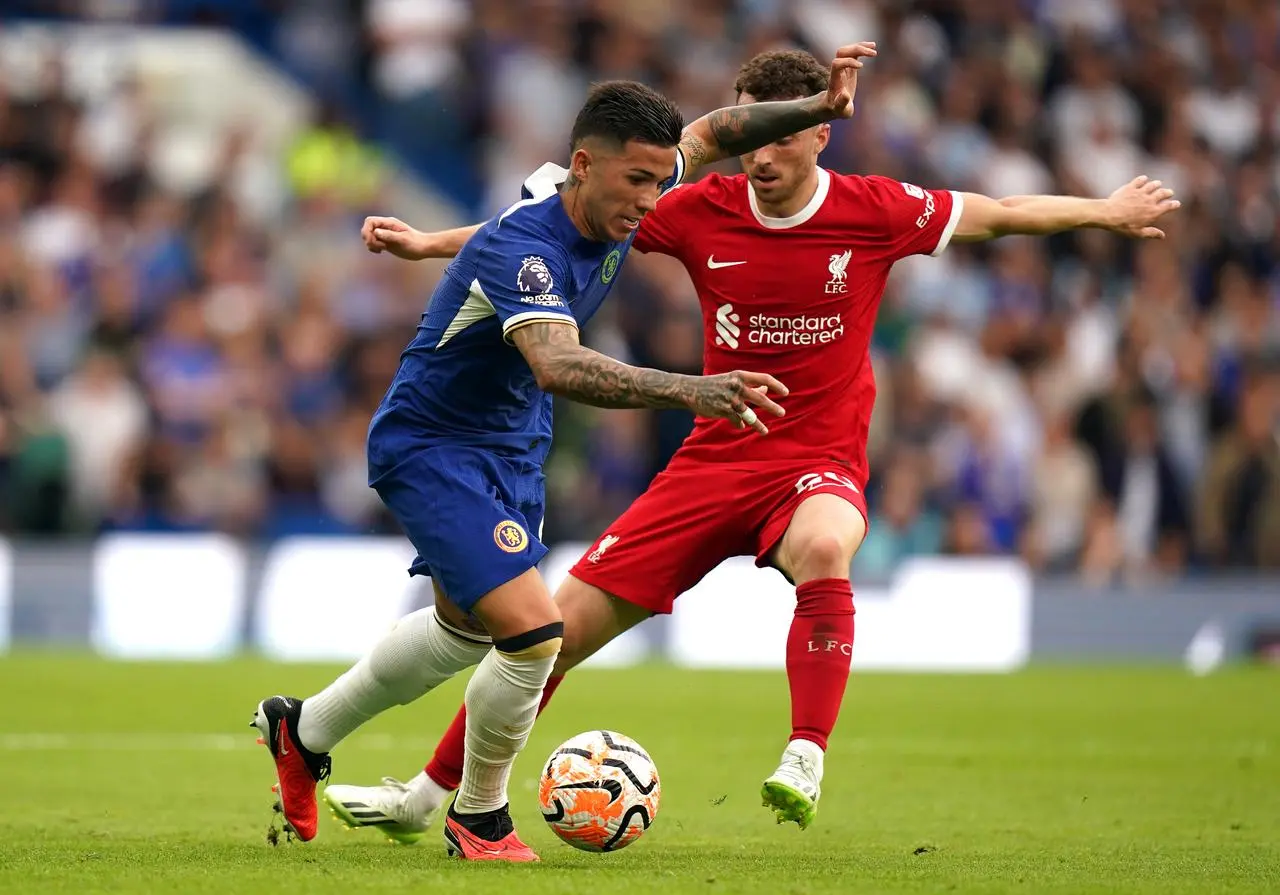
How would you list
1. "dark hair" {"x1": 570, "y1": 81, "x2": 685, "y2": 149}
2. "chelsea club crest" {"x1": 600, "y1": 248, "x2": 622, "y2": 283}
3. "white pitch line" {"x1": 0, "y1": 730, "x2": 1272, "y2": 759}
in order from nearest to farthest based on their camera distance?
"dark hair" {"x1": 570, "y1": 81, "x2": 685, "y2": 149}, "chelsea club crest" {"x1": 600, "y1": 248, "x2": 622, "y2": 283}, "white pitch line" {"x1": 0, "y1": 730, "x2": 1272, "y2": 759}

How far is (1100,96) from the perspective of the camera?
70.0ft

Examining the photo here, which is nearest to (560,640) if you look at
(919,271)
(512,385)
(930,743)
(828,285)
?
(512,385)

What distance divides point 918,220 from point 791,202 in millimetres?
491

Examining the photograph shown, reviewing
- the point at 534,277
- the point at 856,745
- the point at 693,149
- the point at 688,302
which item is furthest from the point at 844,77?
the point at 688,302

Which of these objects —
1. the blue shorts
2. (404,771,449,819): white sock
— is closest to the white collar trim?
the blue shorts

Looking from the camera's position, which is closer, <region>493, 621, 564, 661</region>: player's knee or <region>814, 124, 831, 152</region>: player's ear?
<region>493, 621, 564, 661</region>: player's knee

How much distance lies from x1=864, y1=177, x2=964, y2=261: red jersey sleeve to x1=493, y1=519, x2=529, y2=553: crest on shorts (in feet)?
6.67

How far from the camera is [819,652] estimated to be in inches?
273

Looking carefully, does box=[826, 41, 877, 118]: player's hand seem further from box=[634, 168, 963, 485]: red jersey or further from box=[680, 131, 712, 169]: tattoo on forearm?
box=[634, 168, 963, 485]: red jersey

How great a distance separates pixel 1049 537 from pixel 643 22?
7.28 meters

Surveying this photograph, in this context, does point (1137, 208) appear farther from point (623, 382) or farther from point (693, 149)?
point (623, 382)

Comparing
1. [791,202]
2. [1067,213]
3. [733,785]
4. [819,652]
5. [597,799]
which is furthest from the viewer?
[733,785]

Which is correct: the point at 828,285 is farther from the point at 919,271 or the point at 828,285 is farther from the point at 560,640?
the point at 919,271

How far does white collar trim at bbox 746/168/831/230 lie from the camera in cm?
767
